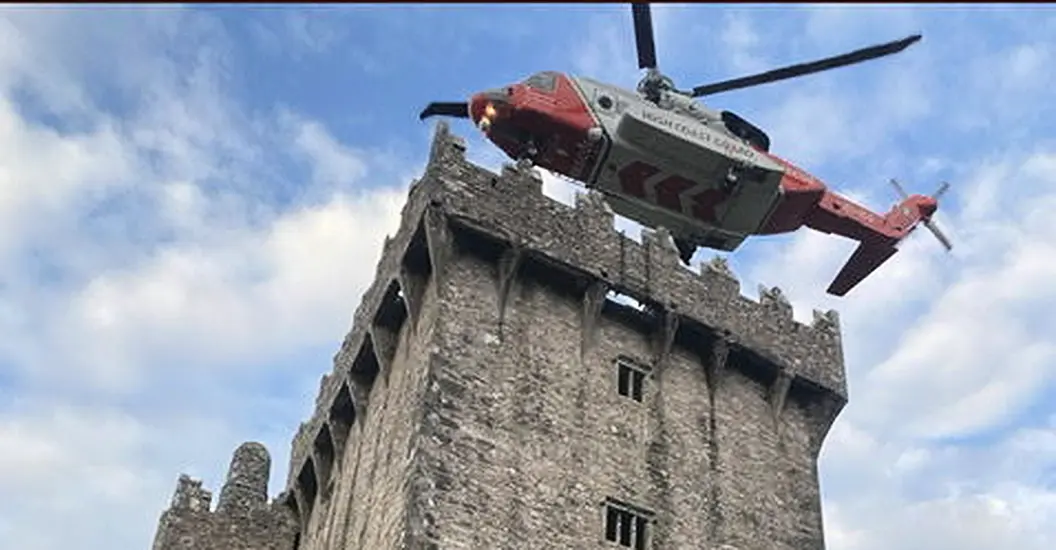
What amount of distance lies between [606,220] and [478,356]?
14.2 feet

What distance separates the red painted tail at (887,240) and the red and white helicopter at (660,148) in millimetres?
1901

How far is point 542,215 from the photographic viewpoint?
21.0 metres

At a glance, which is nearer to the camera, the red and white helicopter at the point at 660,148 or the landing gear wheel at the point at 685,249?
the red and white helicopter at the point at 660,148

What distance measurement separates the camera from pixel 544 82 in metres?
22.6

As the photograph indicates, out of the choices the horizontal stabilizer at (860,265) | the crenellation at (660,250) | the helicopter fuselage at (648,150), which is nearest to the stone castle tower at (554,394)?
the crenellation at (660,250)

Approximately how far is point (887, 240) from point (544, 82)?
873 cm

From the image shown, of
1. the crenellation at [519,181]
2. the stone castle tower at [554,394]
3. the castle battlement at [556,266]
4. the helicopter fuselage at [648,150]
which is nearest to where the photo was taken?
the stone castle tower at [554,394]

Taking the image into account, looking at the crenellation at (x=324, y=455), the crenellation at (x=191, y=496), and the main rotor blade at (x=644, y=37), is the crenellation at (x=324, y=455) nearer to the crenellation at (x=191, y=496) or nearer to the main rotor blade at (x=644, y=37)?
the crenellation at (x=191, y=496)

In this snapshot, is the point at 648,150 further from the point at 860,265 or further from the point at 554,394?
the point at 860,265

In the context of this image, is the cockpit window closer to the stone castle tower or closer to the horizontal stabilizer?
the stone castle tower

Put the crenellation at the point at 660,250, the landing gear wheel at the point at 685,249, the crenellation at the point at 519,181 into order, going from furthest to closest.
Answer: the landing gear wheel at the point at 685,249, the crenellation at the point at 660,250, the crenellation at the point at 519,181

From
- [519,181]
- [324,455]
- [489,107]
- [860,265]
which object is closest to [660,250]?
[519,181]

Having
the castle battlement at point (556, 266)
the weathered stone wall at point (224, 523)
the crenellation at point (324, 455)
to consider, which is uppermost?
the castle battlement at point (556, 266)

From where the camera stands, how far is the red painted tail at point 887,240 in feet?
84.0
